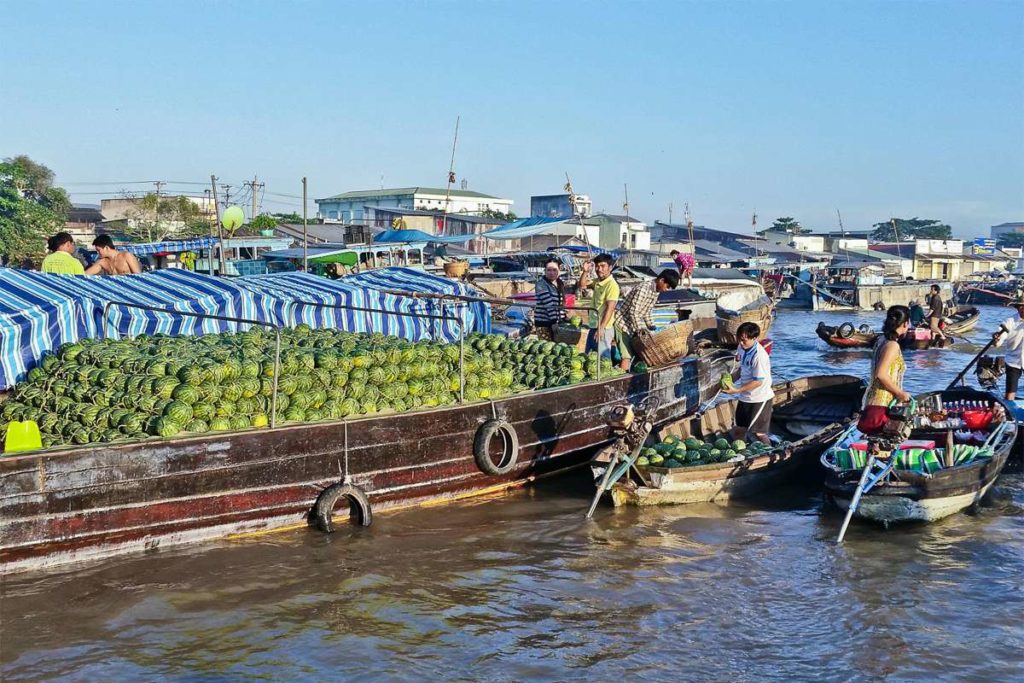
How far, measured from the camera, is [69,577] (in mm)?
6832

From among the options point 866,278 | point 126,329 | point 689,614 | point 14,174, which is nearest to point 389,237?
point 14,174

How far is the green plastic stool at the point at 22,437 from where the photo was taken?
6.83 metres

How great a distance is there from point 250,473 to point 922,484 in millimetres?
6177

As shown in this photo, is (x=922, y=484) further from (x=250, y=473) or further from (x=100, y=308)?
(x=100, y=308)

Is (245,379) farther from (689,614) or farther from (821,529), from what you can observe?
(821,529)

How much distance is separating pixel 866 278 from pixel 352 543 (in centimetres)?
4328

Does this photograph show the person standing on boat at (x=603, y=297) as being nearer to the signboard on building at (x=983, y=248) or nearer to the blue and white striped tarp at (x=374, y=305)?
the blue and white striped tarp at (x=374, y=305)

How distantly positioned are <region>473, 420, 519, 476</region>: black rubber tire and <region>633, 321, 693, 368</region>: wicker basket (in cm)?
281

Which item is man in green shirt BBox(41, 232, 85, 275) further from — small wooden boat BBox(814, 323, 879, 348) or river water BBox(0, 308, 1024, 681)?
small wooden boat BBox(814, 323, 879, 348)

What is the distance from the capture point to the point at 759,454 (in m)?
9.37

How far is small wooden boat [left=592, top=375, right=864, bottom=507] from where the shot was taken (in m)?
8.96

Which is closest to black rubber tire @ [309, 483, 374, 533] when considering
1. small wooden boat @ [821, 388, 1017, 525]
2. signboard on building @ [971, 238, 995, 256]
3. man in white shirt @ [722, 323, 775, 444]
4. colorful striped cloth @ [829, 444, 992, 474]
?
man in white shirt @ [722, 323, 775, 444]

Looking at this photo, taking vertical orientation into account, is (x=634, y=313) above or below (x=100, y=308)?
below

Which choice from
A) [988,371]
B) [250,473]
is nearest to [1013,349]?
[988,371]
